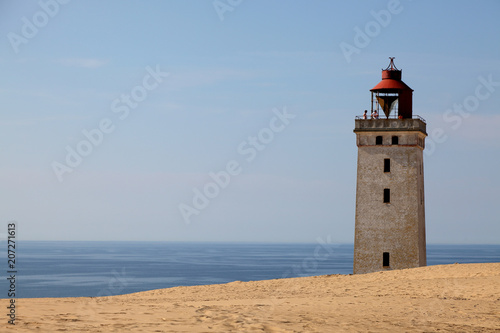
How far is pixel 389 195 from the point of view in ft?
123

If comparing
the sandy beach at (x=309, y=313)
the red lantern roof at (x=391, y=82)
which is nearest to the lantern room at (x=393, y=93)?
the red lantern roof at (x=391, y=82)

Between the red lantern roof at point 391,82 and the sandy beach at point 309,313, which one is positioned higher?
the red lantern roof at point 391,82

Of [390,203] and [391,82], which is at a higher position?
[391,82]

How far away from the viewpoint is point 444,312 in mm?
18688

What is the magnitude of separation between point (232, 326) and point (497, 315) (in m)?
8.30

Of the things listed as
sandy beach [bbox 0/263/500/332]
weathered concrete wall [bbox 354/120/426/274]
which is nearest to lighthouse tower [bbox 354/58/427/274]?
weathered concrete wall [bbox 354/120/426/274]

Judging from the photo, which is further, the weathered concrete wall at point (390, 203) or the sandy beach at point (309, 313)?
the weathered concrete wall at point (390, 203)

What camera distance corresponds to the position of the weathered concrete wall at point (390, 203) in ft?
122

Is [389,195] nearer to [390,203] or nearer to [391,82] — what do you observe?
[390,203]

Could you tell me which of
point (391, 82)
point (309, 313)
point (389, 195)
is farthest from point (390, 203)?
point (309, 313)

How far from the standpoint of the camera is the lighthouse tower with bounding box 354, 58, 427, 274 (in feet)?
122

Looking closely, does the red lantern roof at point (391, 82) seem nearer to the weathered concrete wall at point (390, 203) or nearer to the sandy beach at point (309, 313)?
the weathered concrete wall at point (390, 203)

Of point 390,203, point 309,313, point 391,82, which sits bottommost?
point 309,313

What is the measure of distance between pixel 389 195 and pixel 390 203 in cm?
48
